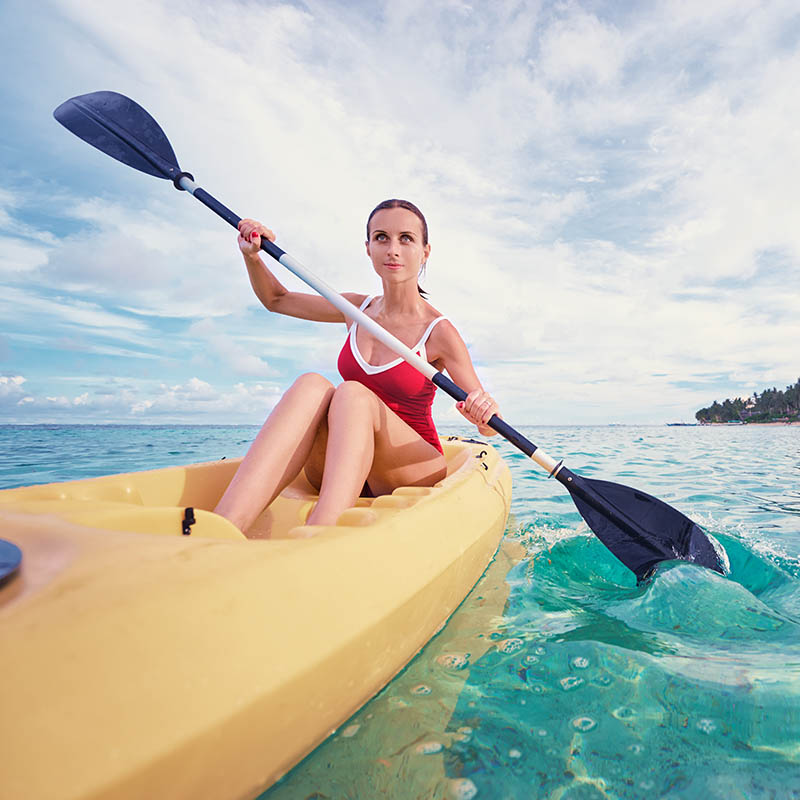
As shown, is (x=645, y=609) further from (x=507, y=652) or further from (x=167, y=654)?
(x=167, y=654)

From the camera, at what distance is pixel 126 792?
2.30 ft

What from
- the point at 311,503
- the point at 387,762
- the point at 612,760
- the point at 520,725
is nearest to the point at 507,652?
the point at 520,725

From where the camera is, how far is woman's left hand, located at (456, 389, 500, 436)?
7.30 ft

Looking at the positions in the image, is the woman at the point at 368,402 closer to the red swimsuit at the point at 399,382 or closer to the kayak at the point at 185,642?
the red swimsuit at the point at 399,382

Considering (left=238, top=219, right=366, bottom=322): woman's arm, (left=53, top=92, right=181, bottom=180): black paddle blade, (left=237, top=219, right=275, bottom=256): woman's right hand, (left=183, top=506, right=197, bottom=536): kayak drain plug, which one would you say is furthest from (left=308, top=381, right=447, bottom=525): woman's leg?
(left=53, top=92, right=181, bottom=180): black paddle blade

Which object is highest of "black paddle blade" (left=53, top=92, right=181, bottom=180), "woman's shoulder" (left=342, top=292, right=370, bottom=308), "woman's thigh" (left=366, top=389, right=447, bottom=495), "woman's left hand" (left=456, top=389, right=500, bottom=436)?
"black paddle blade" (left=53, top=92, right=181, bottom=180)

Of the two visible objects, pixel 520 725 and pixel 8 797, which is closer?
pixel 8 797

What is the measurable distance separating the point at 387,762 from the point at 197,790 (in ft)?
1.53

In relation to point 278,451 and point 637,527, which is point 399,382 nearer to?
point 278,451

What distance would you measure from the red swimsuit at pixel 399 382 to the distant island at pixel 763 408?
217 feet

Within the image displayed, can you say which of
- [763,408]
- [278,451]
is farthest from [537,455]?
[763,408]

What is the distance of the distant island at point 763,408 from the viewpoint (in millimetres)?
55875

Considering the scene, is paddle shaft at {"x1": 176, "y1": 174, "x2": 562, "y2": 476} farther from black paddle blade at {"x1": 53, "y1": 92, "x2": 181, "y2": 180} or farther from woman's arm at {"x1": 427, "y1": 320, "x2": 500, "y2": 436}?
black paddle blade at {"x1": 53, "y1": 92, "x2": 181, "y2": 180}

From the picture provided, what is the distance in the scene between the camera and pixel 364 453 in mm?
1801
